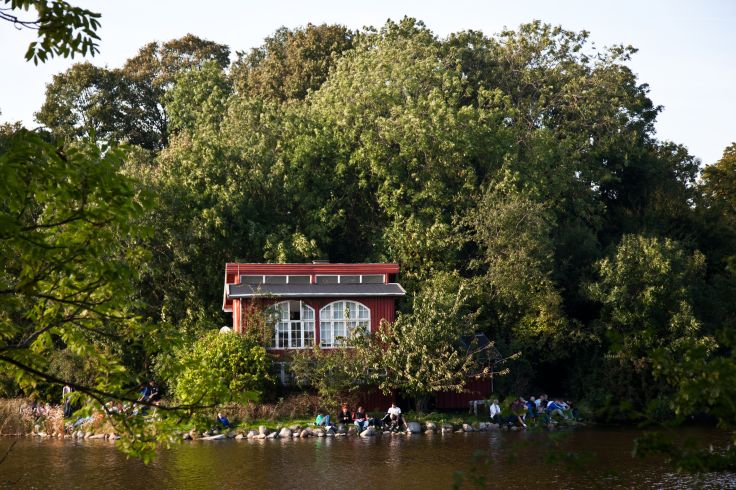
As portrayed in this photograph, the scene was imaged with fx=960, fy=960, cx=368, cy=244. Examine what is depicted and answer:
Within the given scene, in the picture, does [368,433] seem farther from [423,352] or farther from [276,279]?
[276,279]

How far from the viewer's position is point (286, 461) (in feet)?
87.5

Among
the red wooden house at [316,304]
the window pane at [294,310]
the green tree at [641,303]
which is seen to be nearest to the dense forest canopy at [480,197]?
the green tree at [641,303]

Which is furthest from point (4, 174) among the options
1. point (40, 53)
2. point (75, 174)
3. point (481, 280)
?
point (481, 280)

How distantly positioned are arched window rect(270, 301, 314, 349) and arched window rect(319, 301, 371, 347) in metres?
0.46

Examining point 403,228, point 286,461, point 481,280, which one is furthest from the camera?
point 403,228

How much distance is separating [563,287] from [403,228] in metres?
7.76

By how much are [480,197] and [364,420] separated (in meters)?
14.7

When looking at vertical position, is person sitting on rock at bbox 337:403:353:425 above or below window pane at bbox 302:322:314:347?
below

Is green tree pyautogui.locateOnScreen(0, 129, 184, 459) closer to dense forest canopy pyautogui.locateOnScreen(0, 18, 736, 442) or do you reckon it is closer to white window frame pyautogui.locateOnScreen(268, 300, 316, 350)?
white window frame pyautogui.locateOnScreen(268, 300, 316, 350)

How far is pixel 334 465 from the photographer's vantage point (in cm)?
2577

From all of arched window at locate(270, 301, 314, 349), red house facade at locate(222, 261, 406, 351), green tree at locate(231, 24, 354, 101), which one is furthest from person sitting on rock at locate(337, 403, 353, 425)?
green tree at locate(231, 24, 354, 101)

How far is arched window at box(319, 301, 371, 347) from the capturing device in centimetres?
3672

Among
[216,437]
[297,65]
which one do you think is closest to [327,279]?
[216,437]

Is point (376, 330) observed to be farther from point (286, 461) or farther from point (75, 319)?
point (75, 319)
